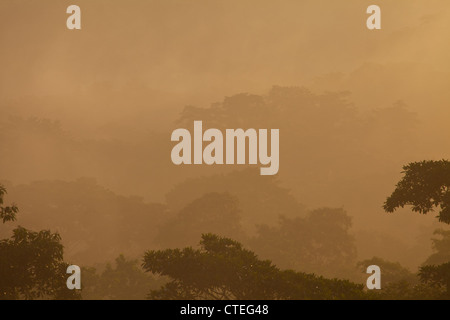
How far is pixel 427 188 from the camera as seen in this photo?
11492mm

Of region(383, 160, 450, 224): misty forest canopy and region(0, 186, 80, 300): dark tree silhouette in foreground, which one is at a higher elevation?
region(383, 160, 450, 224): misty forest canopy

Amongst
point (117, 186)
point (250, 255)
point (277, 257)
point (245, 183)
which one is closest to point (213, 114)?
point (117, 186)

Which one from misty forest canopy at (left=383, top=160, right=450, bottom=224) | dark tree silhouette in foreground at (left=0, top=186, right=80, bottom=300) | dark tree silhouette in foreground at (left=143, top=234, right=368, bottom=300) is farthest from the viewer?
dark tree silhouette in foreground at (left=0, top=186, right=80, bottom=300)

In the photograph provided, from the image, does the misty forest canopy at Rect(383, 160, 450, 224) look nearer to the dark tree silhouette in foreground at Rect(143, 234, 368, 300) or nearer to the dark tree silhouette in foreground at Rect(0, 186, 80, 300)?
the dark tree silhouette in foreground at Rect(143, 234, 368, 300)

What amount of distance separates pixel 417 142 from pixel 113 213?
47.6 meters

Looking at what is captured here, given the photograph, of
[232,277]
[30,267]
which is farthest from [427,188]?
[30,267]

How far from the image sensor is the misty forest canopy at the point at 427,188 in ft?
36.7

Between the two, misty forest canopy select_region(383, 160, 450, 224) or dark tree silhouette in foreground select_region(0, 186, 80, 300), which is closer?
misty forest canopy select_region(383, 160, 450, 224)

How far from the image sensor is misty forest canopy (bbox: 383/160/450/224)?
11172mm

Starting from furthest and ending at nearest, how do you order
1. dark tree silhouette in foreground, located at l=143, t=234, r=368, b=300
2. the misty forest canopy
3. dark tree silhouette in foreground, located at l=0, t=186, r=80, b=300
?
1. dark tree silhouette in foreground, located at l=0, t=186, r=80, b=300
2. dark tree silhouette in foreground, located at l=143, t=234, r=368, b=300
3. the misty forest canopy

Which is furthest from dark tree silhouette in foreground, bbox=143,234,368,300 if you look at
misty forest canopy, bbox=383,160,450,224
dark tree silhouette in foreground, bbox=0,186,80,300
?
misty forest canopy, bbox=383,160,450,224

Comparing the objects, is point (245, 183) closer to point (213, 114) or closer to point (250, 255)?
point (213, 114)

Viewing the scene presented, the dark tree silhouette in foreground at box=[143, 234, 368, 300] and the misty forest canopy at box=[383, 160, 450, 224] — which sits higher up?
the misty forest canopy at box=[383, 160, 450, 224]

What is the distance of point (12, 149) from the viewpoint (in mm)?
68375
